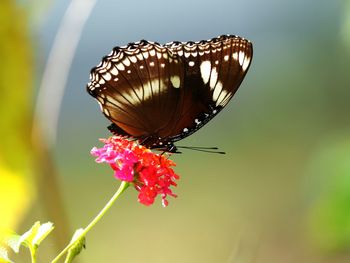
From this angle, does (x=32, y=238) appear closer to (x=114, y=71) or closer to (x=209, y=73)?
(x=114, y=71)

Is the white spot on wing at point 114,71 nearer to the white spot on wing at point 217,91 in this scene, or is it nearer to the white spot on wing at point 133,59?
the white spot on wing at point 133,59

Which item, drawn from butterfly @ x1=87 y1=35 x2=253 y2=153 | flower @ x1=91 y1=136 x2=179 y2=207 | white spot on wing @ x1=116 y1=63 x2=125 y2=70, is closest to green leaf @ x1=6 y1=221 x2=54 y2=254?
flower @ x1=91 y1=136 x2=179 y2=207

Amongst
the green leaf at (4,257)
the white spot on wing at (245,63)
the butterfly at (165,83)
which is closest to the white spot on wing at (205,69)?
the butterfly at (165,83)

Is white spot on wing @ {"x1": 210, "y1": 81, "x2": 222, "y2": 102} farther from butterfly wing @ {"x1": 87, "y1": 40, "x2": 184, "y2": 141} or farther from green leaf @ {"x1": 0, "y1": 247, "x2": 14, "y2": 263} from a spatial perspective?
green leaf @ {"x1": 0, "y1": 247, "x2": 14, "y2": 263}

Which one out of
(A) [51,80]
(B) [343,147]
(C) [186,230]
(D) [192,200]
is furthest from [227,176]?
(A) [51,80]

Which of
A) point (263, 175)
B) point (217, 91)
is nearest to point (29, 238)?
point (217, 91)

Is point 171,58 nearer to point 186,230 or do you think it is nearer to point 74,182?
point 186,230
